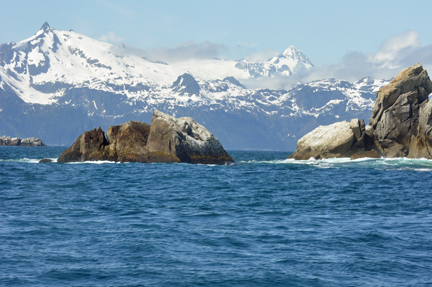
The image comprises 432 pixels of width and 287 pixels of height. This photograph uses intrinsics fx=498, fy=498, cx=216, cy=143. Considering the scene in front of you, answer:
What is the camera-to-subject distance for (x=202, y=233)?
18.2 meters

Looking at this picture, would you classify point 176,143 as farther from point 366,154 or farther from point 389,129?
point 389,129

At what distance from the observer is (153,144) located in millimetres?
56781

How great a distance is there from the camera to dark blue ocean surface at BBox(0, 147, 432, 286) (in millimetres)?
13469

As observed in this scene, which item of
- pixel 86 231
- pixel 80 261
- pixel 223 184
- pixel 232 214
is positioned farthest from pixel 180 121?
pixel 80 261

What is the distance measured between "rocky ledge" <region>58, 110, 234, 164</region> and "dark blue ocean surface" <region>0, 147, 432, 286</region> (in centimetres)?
2337

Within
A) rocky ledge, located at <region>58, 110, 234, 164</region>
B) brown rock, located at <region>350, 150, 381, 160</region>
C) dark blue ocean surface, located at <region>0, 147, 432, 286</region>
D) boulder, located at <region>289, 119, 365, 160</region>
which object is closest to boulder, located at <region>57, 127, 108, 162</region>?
rocky ledge, located at <region>58, 110, 234, 164</region>

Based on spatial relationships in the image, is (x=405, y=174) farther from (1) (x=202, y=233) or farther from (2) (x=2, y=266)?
(2) (x=2, y=266)

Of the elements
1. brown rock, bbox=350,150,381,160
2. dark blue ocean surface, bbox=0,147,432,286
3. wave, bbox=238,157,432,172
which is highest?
brown rock, bbox=350,150,381,160

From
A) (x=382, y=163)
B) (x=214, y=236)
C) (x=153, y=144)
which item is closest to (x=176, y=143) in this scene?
(x=153, y=144)

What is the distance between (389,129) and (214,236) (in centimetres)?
4877

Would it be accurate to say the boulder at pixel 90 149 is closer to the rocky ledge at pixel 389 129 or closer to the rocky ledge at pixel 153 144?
the rocky ledge at pixel 153 144

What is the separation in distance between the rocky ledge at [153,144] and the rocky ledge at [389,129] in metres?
13.6

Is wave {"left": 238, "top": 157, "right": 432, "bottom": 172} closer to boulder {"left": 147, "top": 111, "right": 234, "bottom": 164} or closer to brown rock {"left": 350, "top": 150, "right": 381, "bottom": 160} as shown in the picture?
brown rock {"left": 350, "top": 150, "right": 381, "bottom": 160}

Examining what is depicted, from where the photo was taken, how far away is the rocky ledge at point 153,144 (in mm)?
55594
